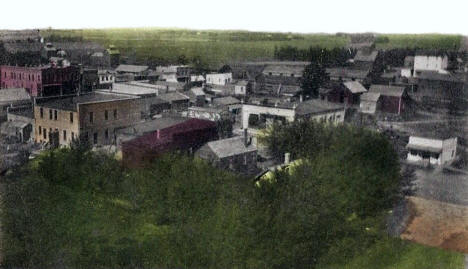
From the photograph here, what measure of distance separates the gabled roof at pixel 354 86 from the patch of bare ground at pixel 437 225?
2.19 meters

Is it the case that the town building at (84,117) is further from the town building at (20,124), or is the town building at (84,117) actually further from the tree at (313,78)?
the tree at (313,78)

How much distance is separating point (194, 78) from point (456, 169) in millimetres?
8304

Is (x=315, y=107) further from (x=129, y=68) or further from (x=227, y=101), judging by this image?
(x=129, y=68)

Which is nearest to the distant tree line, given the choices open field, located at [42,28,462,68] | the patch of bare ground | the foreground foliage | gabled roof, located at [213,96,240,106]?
open field, located at [42,28,462,68]

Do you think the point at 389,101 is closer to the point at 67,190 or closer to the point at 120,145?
the point at 120,145

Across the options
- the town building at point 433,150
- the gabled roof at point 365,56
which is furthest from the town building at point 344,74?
the town building at point 433,150

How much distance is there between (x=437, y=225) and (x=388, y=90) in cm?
245

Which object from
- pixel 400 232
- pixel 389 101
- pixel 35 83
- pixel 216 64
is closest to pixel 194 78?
pixel 216 64

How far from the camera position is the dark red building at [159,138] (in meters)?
7.77

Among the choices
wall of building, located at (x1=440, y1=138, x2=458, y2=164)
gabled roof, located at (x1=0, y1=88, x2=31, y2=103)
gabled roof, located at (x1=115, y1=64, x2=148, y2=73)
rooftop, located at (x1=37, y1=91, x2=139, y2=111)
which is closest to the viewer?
rooftop, located at (x1=37, y1=91, x2=139, y2=111)

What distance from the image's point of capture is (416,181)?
8414mm

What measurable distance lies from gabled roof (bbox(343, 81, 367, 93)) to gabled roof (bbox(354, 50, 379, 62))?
0.46 meters

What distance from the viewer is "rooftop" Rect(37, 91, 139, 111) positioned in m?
7.81

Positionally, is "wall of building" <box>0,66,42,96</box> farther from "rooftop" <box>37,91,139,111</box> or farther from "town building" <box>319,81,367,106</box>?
"town building" <box>319,81,367,106</box>
